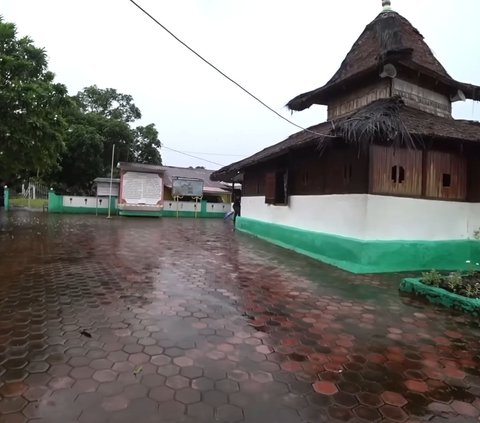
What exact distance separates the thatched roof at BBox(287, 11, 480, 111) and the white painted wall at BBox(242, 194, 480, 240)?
3.46 metres

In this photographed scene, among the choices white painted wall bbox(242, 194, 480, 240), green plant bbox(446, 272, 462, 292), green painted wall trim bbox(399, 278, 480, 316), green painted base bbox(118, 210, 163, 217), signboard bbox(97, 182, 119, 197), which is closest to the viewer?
green painted wall trim bbox(399, 278, 480, 316)

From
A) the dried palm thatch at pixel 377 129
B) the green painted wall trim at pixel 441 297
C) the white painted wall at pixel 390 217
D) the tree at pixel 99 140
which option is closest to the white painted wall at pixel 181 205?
the tree at pixel 99 140

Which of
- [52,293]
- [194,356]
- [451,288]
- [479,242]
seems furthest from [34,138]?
[479,242]

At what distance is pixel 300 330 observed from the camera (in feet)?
13.6

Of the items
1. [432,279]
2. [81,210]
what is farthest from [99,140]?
[432,279]

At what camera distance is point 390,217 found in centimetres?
793

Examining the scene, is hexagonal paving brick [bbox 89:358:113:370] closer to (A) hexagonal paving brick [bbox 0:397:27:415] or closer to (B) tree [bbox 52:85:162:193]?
(A) hexagonal paving brick [bbox 0:397:27:415]

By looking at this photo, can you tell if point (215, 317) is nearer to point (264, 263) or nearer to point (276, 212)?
point (264, 263)

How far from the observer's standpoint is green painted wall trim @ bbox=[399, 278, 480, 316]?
4.96m

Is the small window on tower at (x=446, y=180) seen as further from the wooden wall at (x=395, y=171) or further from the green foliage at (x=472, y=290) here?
the green foliage at (x=472, y=290)

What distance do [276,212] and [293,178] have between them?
1.75 m

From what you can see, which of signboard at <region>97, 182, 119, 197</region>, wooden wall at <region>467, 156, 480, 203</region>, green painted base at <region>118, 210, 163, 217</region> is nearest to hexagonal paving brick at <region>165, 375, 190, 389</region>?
wooden wall at <region>467, 156, 480, 203</region>

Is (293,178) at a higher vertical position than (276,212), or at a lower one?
Result: higher

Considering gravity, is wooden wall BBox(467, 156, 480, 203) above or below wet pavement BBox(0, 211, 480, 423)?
above
